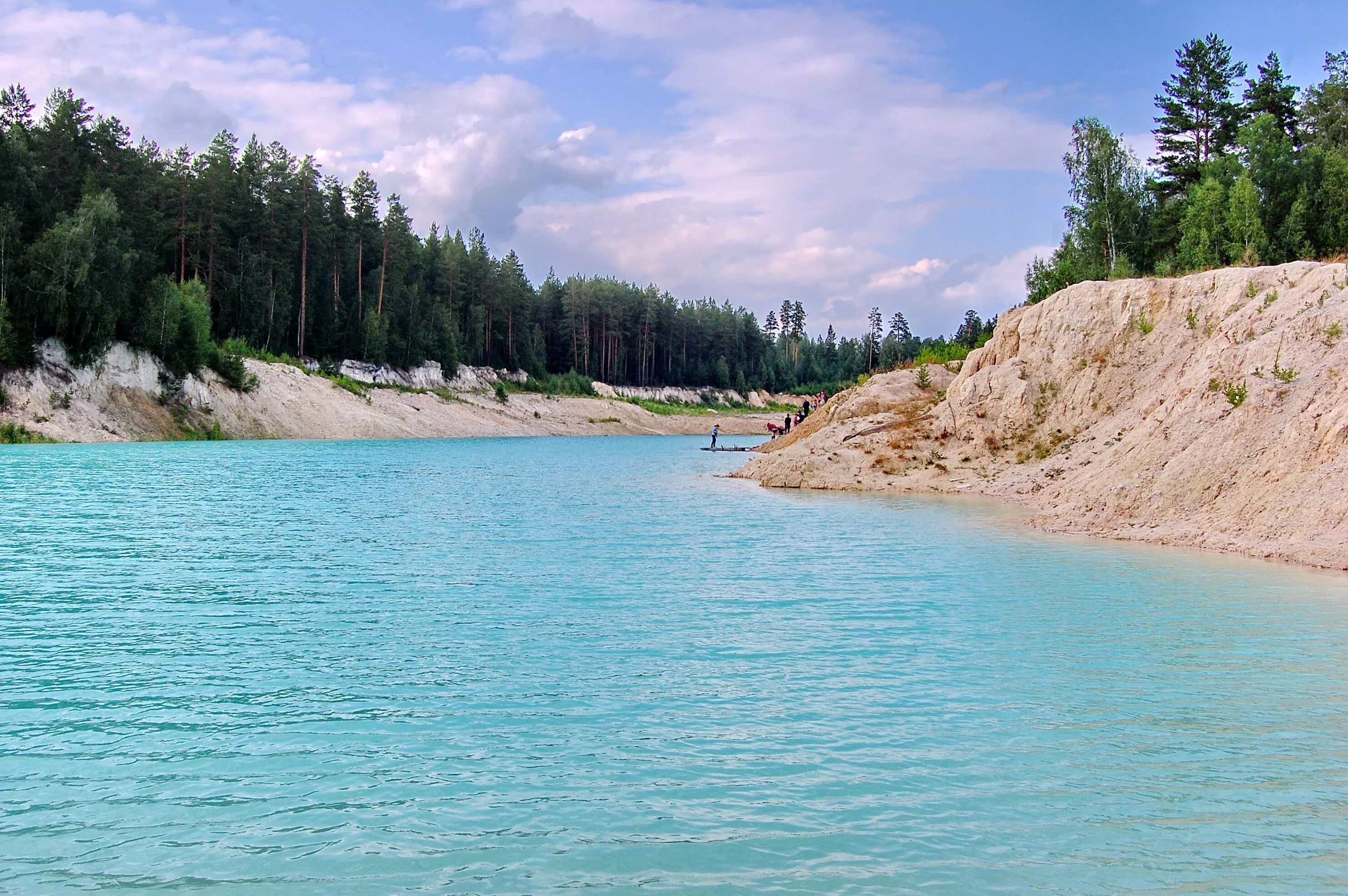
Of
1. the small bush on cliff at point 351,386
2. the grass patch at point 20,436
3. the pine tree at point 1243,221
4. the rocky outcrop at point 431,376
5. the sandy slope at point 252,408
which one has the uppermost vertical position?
the pine tree at point 1243,221

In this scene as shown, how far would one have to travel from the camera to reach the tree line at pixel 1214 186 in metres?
48.4

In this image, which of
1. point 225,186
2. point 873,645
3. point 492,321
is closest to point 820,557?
point 873,645

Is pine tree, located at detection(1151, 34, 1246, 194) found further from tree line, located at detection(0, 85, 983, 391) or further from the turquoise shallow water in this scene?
the turquoise shallow water

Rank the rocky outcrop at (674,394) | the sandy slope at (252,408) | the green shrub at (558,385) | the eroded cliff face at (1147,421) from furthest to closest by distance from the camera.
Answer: the rocky outcrop at (674,394), the green shrub at (558,385), the sandy slope at (252,408), the eroded cliff face at (1147,421)

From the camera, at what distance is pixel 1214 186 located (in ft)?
160

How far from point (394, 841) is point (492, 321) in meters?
128

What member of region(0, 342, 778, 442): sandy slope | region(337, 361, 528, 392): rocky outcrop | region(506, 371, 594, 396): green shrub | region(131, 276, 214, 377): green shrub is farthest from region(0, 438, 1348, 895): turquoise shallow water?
region(506, 371, 594, 396): green shrub

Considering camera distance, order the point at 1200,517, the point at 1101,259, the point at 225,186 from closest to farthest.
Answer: the point at 1200,517 → the point at 1101,259 → the point at 225,186

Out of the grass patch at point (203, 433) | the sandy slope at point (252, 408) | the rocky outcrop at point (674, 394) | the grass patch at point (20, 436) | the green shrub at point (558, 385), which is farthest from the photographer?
the rocky outcrop at point (674, 394)

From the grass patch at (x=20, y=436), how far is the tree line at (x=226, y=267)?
191 inches

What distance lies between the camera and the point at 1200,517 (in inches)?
773

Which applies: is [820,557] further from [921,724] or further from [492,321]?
[492,321]

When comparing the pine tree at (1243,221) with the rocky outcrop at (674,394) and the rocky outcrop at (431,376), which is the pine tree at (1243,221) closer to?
the rocky outcrop at (431,376)

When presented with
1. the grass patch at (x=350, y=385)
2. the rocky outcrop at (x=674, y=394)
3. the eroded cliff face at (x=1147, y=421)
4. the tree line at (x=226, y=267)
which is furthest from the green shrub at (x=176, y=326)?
the rocky outcrop at (x=674, y=394)
